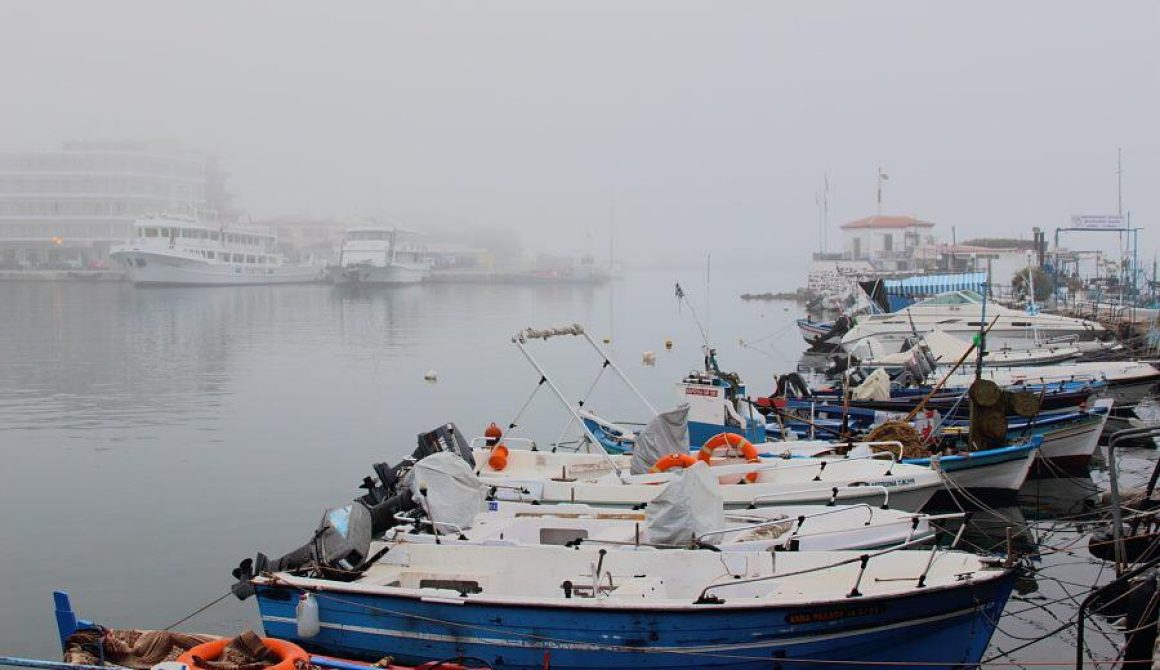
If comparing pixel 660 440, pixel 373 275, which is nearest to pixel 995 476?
pixel 660 440

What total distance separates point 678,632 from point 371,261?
127 meters

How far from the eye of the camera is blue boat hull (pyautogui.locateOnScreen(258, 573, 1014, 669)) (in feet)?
34.7

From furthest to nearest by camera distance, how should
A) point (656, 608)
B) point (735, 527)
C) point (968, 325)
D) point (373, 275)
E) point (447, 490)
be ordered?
point (373, 275) < point (968, 325) < point (447, 490) < point (735, 527) < point (656, 608)

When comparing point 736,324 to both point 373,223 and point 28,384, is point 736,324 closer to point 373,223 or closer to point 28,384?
point 28,384

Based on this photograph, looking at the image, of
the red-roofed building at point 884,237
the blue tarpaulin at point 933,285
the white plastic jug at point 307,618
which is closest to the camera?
the white plastic jug at point 307,618

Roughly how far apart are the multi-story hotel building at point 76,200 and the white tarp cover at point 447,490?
14113 centimetres

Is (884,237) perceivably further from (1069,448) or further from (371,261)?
(1069,448)

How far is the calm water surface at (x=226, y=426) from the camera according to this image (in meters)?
16.7

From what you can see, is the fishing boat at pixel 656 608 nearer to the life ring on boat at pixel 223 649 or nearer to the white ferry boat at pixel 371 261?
→ the life ring on boat at pixel 223 649

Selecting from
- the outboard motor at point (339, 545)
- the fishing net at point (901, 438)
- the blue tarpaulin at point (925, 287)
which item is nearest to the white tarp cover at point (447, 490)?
the outboard motor at point (339, 545)

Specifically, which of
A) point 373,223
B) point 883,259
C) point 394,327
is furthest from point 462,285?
point 394,327

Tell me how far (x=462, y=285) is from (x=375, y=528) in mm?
146336

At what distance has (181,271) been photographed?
11862 cm

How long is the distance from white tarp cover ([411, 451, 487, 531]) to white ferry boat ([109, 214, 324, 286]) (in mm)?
109544
